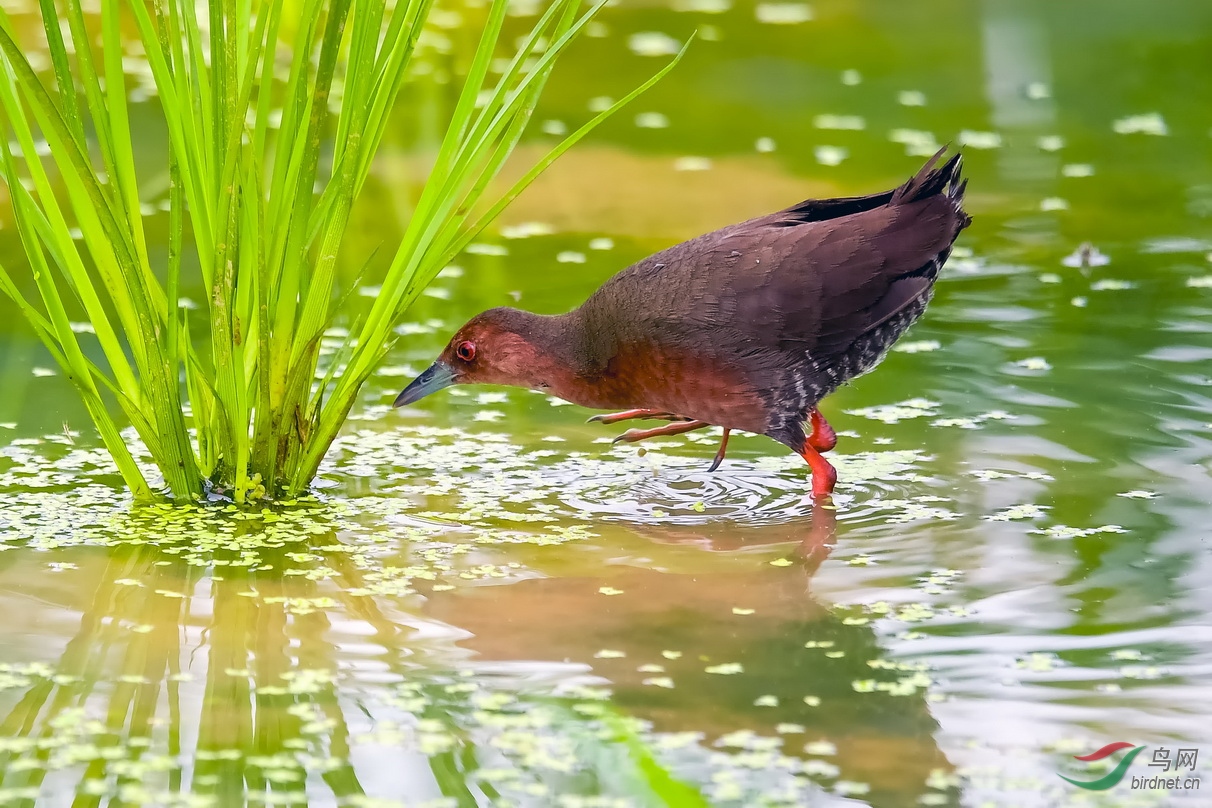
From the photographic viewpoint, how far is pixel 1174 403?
482 cm

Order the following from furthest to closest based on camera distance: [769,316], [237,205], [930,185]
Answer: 1. [930,185]
2. [769,316]
3. [237,205]

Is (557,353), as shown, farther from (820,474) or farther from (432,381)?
(820,474)

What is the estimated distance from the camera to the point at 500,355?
180 inches

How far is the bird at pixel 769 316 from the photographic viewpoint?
13.8ft

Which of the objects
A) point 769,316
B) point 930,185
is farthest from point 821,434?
point 930,185

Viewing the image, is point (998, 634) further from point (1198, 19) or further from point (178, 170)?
point (1198, 19)

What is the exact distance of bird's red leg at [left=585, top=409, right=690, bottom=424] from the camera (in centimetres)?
455

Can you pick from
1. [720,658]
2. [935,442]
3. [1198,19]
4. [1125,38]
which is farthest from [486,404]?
[1198,19]

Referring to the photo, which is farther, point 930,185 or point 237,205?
point 930,185

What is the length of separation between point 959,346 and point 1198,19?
5036 millimetres
